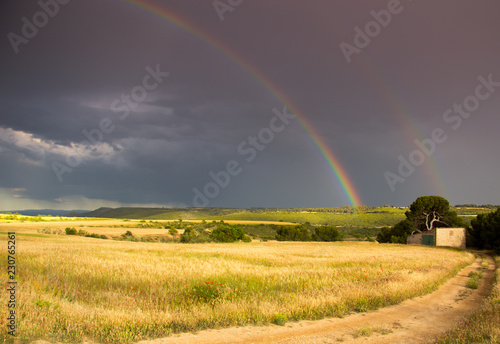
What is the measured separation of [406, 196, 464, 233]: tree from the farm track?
198ft

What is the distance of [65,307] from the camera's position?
847 cm

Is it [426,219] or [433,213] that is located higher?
[433,213]

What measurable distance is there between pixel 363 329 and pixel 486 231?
56833 millimetres

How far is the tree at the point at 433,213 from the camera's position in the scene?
64.7 m

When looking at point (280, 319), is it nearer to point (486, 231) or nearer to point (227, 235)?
point (227, 235)

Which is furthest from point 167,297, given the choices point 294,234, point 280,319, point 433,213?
point 294,234

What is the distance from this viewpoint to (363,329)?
8453 mm

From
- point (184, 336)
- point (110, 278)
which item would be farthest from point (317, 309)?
point (110, 278)

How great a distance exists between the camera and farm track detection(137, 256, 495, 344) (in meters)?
7.69

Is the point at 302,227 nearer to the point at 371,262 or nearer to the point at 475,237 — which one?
the point at 475,237

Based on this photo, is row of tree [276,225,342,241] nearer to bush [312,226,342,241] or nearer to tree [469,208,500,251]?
bush [312,226,342,241]

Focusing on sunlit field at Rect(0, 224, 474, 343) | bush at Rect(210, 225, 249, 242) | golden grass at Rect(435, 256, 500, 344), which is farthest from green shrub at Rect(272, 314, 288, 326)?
bush at Rect(210, 225, 249, 242)

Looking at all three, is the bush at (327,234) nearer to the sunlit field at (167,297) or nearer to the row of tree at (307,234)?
the row of tree at (307,234)

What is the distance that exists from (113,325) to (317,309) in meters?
5.80
